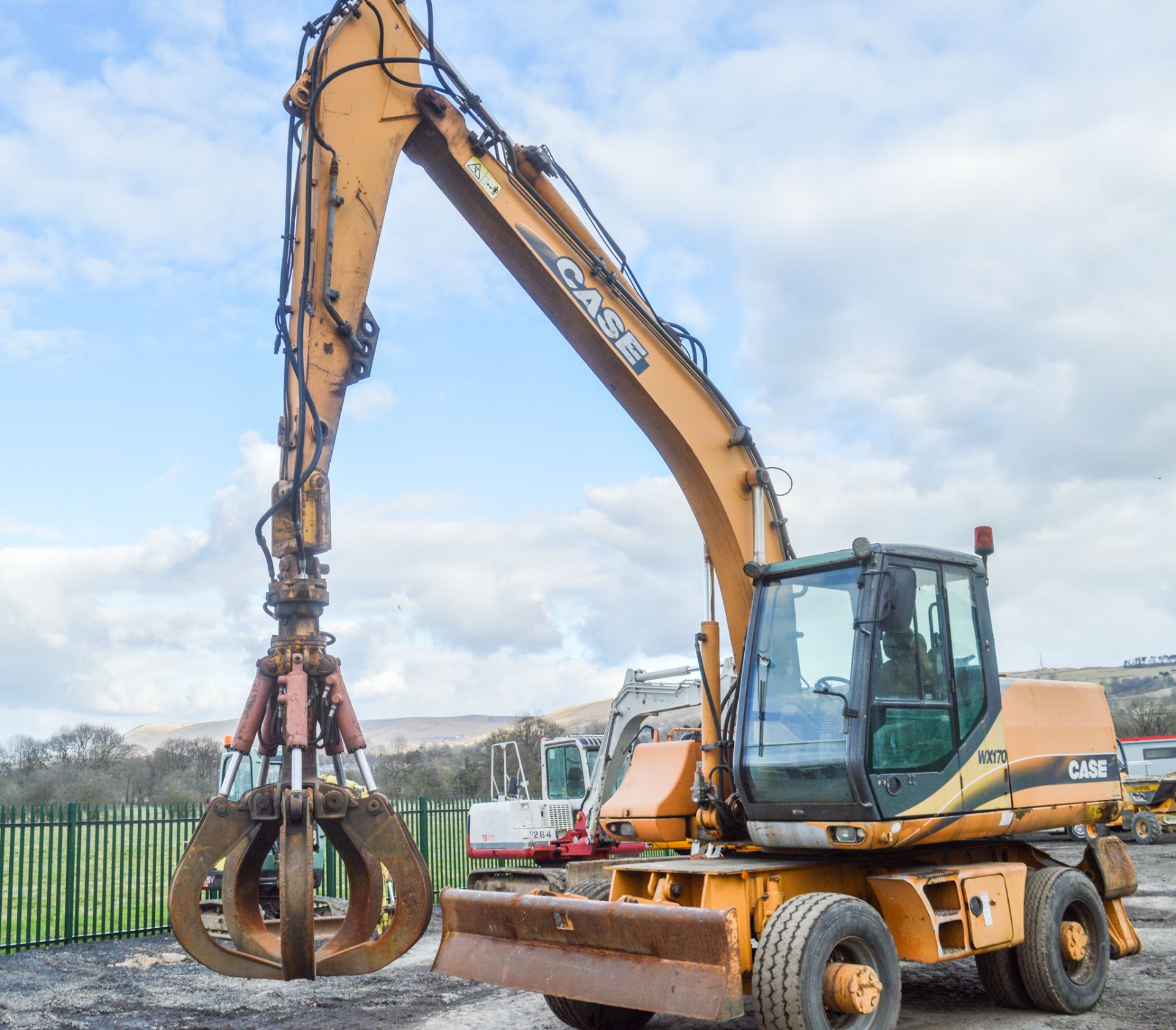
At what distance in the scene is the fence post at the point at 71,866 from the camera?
12.5 metres

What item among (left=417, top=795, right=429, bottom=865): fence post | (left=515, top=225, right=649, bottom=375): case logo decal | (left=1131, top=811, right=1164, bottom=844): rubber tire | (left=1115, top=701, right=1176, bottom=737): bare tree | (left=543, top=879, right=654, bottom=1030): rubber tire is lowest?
(left=1131, top=811, right=1164, bottom=844): rubber tire

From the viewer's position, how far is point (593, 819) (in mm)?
13812

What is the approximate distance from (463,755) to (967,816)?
34028mm

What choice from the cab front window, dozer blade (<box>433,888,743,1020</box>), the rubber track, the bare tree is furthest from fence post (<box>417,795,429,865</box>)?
the bare tree

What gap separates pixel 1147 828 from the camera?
24.3 metres

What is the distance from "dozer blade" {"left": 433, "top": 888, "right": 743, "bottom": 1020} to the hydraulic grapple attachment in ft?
3.81

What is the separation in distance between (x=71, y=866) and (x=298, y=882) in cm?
932

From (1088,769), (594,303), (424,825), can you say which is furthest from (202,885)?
(424,825)

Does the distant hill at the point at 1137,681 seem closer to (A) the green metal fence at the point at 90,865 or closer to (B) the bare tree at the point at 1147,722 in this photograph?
(B) the bare tree at the point at 1147,722

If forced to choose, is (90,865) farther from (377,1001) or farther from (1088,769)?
(1088,769)

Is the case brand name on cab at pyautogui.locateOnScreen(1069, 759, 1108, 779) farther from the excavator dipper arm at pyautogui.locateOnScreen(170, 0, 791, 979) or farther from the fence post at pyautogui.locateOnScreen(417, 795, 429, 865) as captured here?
the fence post at pyautogui.locateOnScreen(417, 795, 429, 865)

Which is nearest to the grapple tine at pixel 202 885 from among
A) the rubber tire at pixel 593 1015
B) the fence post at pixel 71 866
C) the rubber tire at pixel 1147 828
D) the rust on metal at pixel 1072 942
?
the rubber tire at pixel 593 1015

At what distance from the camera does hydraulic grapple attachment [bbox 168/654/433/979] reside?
4.88 metres

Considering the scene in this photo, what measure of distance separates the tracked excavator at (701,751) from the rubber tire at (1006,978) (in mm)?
19
